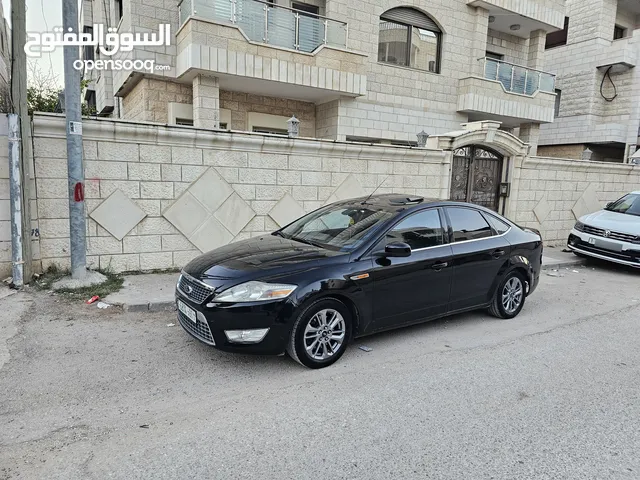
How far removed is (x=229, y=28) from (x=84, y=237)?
6.88 m

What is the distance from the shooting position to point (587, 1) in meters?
21.5

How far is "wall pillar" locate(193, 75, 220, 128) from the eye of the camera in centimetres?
1119

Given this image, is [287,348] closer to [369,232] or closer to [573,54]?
[369,232]

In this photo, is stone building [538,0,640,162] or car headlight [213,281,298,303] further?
stone building [538,0,640,162]

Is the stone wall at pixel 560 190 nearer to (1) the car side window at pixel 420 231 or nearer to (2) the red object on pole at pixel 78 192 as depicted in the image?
(1) the car side window at pixel 420 231

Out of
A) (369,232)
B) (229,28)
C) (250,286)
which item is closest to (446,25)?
(229,28)

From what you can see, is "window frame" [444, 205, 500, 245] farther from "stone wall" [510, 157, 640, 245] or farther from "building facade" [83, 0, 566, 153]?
"building facade" [83, 0, 566, 153]

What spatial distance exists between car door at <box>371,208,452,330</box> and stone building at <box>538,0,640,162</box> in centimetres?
1989

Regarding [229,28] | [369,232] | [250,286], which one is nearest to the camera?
[250,286]

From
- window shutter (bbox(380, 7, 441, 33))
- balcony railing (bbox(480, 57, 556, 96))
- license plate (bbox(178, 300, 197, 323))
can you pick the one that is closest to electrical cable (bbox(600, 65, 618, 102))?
balcony railing (bbox(480, 57, 556, 96))

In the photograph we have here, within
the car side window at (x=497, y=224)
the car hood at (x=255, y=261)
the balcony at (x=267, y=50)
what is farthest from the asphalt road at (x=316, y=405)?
the balcony at (x=267, y=50)

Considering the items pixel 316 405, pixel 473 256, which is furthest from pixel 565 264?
pixel 316 405

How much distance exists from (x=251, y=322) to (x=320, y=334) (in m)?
0.66

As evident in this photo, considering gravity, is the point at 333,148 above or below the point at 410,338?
above
